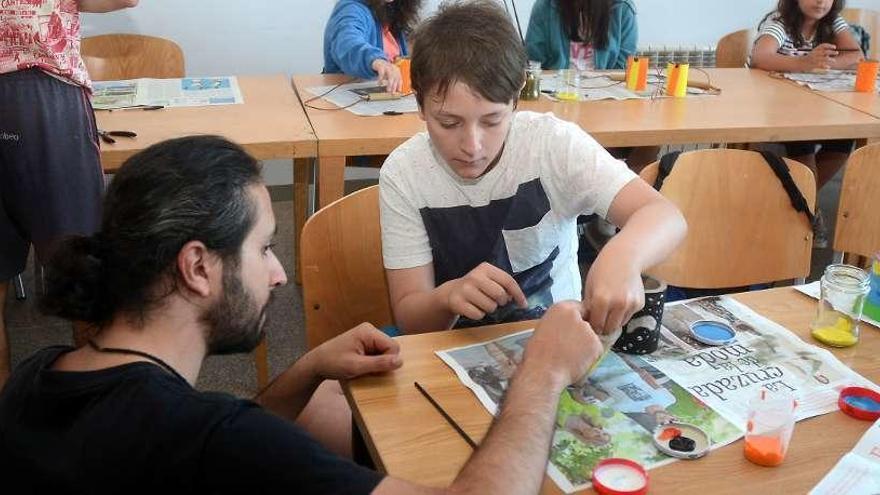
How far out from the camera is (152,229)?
0.98m

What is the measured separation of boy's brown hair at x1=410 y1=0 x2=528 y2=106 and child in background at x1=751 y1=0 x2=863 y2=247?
86.7 inches

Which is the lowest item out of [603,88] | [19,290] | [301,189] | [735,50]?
[19,290]

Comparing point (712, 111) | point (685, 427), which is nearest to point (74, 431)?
point (685, 427)

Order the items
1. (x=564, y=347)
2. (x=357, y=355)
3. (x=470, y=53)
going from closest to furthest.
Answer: (x=564, y=347) → (x=357, y=355) → (x=470, y=53)

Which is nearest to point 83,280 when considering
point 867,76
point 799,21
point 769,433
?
point 769,433

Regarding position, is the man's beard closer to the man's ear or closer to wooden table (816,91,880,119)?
the man's ear

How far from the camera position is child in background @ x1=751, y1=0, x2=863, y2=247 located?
3.31 m

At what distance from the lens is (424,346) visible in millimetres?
1257

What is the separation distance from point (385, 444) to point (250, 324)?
24 centimetres

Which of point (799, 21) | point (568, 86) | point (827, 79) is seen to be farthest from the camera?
point (799, 21)

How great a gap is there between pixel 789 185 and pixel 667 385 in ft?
2.97

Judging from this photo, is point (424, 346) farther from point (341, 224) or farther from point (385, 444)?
point (341, 224)

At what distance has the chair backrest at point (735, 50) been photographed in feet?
12.1

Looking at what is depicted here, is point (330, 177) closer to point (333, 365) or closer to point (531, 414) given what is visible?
point (333, 365)
